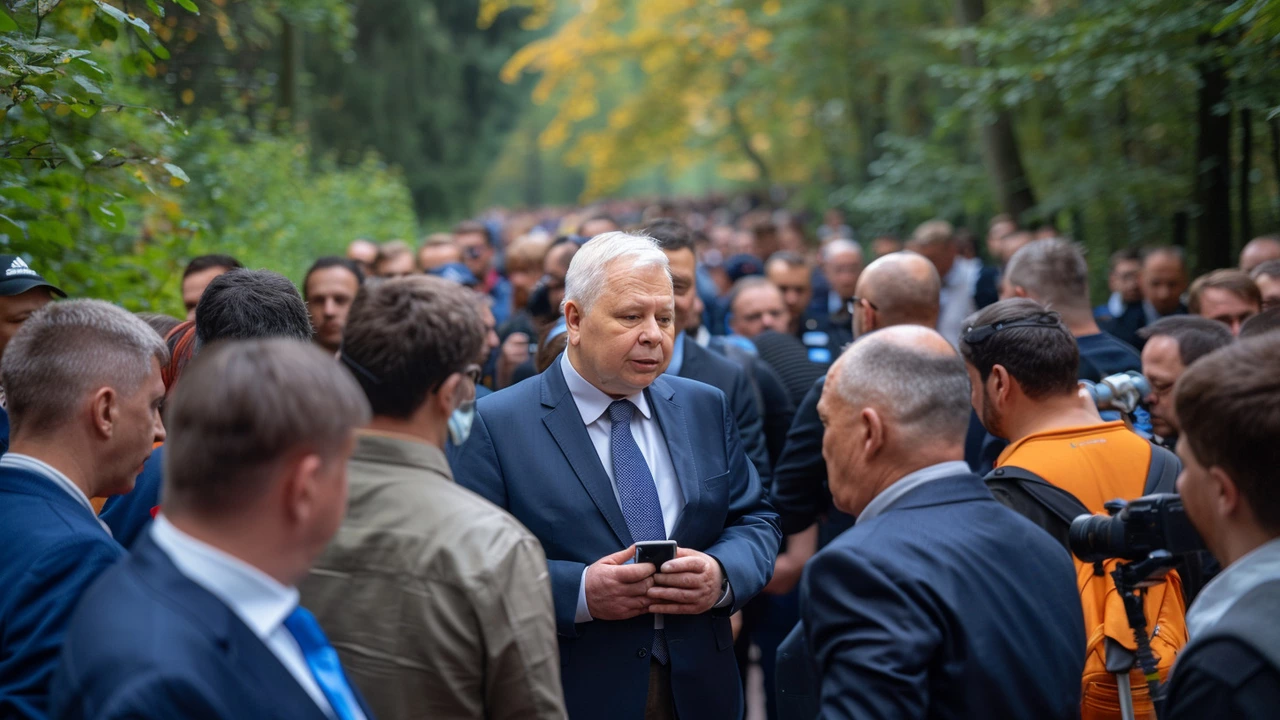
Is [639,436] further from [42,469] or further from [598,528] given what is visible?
[42,469]

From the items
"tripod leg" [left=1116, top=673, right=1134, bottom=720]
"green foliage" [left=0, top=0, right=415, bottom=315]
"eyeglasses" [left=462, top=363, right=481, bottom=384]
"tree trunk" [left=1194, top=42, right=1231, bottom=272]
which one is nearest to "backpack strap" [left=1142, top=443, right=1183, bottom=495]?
"tripod leg" [left=1116, top=673, right=1134, bottom=720]

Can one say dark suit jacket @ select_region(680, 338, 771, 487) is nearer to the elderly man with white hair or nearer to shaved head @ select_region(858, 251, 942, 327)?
shaved head @ select_region(858, 251, 942, 327)

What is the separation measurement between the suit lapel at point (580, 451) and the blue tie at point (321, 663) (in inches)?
56.4

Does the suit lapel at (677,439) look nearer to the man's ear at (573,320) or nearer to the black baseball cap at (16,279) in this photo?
the man's ear at (573,320)

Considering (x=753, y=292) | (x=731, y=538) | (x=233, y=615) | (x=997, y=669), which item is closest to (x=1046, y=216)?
(x=753, y=292)

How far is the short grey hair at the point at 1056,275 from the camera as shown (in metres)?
5.46

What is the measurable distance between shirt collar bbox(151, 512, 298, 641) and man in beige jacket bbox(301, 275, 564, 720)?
403 mm

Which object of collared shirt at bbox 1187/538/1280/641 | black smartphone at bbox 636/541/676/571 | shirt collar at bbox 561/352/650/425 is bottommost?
black smartphone at bbox 636/541/676/571

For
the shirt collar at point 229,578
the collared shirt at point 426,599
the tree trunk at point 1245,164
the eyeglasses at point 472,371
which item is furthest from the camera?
the tree trunk at point 1245,164

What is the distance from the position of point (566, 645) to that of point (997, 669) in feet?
4.77

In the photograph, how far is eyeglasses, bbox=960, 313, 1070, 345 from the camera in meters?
3.61

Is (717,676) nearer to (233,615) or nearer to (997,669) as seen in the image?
(997,669)

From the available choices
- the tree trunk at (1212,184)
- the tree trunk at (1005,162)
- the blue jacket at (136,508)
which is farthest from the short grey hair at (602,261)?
the tree trunk at (1005,162)

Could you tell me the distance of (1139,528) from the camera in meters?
2.71
